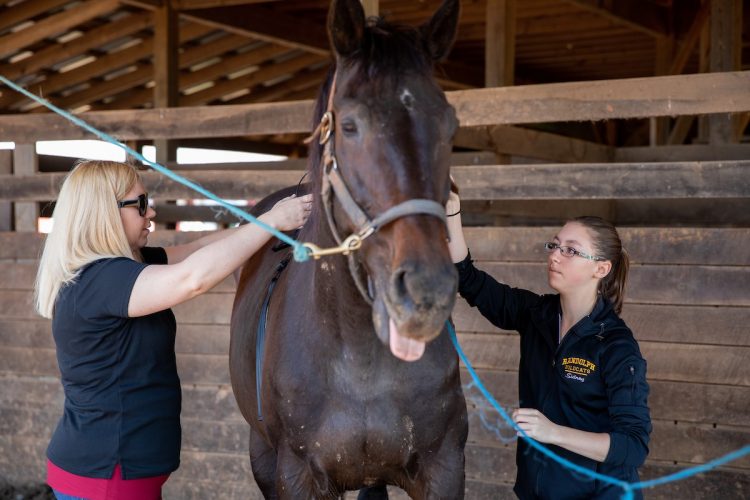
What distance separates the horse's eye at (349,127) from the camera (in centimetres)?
172

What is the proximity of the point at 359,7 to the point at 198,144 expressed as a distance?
928 cm

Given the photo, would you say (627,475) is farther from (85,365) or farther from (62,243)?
(62,243)

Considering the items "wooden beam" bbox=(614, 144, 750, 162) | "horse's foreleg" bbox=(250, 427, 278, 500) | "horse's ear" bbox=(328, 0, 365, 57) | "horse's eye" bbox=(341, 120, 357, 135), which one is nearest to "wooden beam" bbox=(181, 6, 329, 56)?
"wooden beam" bbox=(614, 144, 750, 162)

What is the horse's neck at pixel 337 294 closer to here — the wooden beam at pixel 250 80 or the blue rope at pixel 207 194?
the blue rope at pixel 207 194

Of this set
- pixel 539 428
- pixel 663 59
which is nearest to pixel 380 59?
pixel 539 428

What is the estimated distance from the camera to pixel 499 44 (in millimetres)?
5152

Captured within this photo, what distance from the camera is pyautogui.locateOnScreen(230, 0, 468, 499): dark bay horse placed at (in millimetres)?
1597

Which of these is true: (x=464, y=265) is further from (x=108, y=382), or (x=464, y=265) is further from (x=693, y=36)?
(x=693, y=36)

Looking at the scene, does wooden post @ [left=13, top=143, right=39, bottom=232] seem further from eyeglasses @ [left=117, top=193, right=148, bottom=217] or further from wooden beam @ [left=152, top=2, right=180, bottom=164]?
eyeglasses @ [left=117, top=193, right=148, bottom=217]

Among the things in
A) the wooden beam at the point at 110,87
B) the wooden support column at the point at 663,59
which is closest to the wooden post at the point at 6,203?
the wooden beam at the point at 110,87

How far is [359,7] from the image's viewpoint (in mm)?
1799

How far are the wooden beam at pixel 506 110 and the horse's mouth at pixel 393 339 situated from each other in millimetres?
1939

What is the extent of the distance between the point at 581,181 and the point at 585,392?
4.27ft

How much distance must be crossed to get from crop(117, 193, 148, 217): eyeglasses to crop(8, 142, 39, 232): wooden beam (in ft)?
6.92
